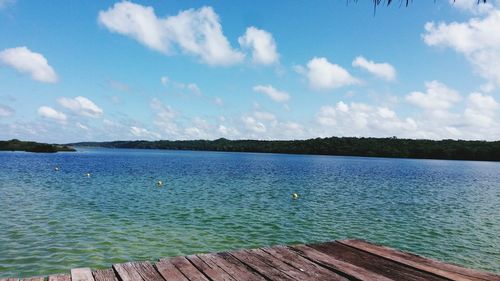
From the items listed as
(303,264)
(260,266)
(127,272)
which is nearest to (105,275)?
(127,272)

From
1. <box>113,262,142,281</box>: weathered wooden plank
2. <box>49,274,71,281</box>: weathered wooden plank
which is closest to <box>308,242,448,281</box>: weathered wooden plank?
<box>113,262,142,281</box>: weathered wooden plank

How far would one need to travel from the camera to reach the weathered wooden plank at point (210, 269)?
544 centimetres

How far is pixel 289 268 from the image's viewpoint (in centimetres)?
587

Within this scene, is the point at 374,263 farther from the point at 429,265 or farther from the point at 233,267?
the point at 233,267

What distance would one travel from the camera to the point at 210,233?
18.4 metres

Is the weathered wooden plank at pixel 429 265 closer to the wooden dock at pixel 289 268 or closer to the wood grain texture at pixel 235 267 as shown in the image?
the wooden dock at pixel 289 268

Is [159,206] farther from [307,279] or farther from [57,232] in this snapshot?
[307,279]

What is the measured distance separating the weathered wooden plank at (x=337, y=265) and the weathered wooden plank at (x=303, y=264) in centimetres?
15

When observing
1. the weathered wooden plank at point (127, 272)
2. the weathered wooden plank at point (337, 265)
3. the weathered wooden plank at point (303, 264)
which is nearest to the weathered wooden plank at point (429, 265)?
the weathered wooden plank at point (337, 265)

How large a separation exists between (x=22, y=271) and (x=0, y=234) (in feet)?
20.2

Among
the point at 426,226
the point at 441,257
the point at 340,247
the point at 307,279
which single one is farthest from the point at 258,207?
the point at 307,279

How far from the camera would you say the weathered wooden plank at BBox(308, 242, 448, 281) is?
18.0ft

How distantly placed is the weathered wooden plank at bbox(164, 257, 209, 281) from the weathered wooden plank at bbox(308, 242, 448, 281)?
2.57 meters

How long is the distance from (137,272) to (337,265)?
3248 millimetres
